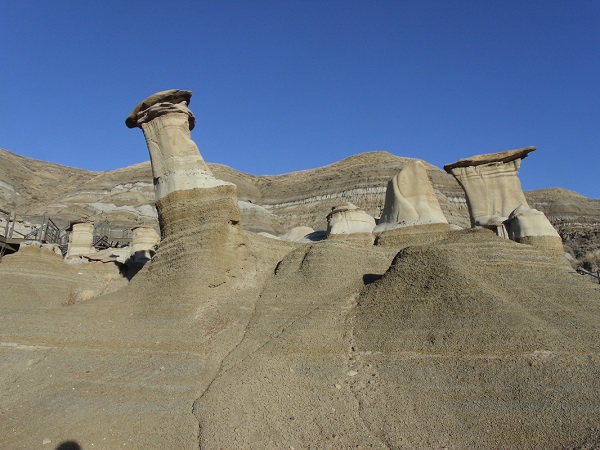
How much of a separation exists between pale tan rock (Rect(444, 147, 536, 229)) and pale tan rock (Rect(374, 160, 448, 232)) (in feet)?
14.7

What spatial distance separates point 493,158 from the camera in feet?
65.0

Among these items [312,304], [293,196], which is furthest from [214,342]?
[293,196]

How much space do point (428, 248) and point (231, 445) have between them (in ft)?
15.7

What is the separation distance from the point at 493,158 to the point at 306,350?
16.4 meters

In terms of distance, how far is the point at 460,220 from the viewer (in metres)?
44.7

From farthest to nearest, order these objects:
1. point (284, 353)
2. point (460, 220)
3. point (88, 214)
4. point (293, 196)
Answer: point (293, 196)
point (88, 214)
point (460, 220)
point (284, 353)

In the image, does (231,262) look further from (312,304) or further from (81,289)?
(81,289)

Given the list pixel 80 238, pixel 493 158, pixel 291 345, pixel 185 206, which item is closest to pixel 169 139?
pixel 185 206

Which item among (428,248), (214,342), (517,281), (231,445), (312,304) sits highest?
(428,248)

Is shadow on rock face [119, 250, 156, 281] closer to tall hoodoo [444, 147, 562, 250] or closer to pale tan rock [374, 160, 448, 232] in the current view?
pale tan rock [374, 160, 448, 232]

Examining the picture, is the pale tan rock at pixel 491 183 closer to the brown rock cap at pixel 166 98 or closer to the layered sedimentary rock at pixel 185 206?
the layered sedimentary rock at pixel 185 206

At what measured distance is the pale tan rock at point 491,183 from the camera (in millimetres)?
19422

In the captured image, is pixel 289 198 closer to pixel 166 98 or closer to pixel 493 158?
pixel 493 158

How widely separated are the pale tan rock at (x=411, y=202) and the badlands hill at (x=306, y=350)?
3834mm
